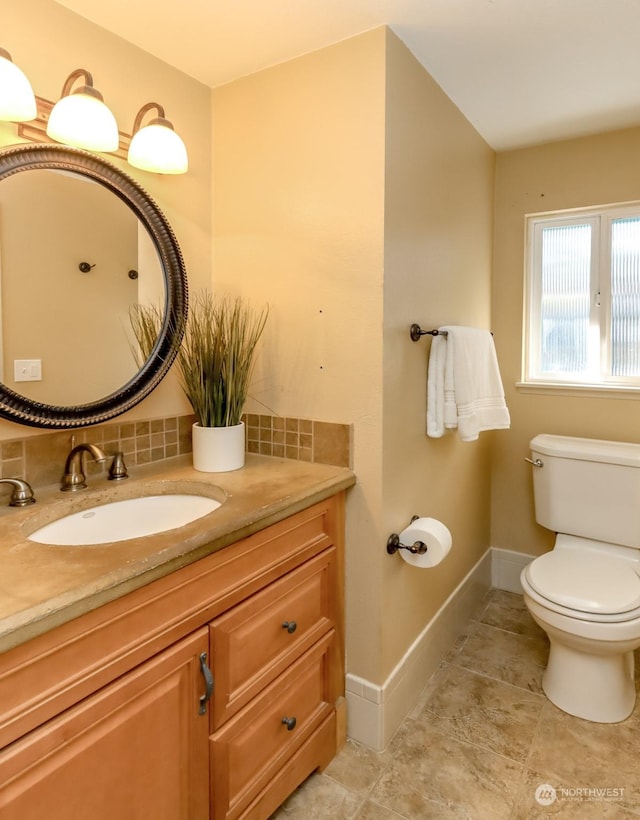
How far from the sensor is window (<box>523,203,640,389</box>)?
215 centimetres

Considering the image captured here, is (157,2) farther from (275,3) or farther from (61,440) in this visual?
(61,440)

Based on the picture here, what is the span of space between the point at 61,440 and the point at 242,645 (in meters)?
0.72

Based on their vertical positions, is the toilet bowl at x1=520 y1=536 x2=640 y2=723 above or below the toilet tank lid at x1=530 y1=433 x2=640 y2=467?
below

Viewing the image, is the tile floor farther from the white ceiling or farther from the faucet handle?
the white ceiling

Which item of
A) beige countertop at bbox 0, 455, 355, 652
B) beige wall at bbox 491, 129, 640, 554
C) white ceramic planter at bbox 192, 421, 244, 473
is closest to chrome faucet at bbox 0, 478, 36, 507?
beige countertop at bbox 0, 455, 355, 652

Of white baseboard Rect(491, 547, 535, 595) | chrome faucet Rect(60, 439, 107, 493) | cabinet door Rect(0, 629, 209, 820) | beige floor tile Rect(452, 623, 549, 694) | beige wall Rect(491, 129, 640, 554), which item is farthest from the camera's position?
white baseboard Rect(491, 547, 535, 595)

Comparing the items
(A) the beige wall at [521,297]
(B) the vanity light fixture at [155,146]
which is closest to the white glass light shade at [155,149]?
(B) the vanity light fixture at [155,146]

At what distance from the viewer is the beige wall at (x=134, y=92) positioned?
124 centimetres

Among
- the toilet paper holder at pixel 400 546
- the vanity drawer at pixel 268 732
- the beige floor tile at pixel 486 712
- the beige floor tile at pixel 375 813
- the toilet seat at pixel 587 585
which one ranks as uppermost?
the toilet paper holder at pixel 400 546

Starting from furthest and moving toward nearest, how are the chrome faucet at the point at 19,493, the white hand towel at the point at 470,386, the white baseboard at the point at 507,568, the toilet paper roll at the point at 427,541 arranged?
1. the white baseboard at the point at 507,568
2. the white hand towel at the point at 470,386
3. the toilet paper roll at the point at 427,541
4. the chrome faucet at the point at 19,493

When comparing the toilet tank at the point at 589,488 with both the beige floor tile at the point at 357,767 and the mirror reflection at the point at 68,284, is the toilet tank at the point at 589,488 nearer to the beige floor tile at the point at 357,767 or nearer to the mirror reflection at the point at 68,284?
the beige floor tile at the point at 357,767

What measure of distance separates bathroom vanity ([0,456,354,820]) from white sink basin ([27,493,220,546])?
1.2 inches

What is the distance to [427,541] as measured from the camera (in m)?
1.53

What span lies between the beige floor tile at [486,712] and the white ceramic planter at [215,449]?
1084 millimetres
